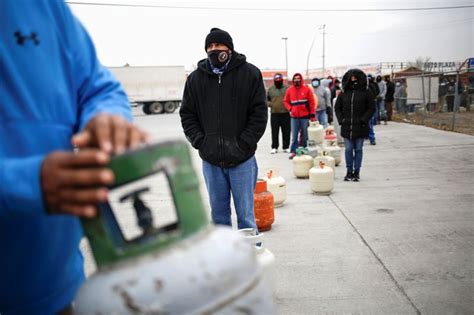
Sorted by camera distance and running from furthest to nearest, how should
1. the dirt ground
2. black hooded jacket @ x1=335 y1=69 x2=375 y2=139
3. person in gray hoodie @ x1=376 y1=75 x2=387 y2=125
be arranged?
person in gray hoodie @ x1=376 y1=75 x2=387 y2=125, the dirt ground, black hooded jacket @ x1=335 y1=69 x2=375 y2=139

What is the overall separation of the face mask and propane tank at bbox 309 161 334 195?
311cm

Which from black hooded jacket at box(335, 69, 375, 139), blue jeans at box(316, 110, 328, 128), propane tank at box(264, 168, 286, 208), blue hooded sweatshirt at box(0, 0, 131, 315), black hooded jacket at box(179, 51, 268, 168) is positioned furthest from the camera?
blue jeans at box(316, 110, 328, 128)

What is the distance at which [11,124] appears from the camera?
97cm

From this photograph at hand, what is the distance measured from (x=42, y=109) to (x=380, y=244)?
392cm

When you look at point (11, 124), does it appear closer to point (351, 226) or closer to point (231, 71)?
point (231, 71)

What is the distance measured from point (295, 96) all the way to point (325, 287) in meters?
6.37

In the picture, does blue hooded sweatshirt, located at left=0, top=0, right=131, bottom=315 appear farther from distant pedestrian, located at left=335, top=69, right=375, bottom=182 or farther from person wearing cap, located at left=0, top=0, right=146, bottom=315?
distant pedestrian, located at left=335, top=69, right=375, bottom=182

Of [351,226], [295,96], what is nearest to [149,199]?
[351,226]

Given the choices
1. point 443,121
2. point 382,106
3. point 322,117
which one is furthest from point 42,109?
point 443,121

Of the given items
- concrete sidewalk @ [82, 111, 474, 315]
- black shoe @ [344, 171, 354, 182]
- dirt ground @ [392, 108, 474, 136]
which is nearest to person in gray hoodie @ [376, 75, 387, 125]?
dirt ground @ [392, 108, 474, 136]

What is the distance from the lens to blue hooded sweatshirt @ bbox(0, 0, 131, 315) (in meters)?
0.98

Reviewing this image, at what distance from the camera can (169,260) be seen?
833 millimetres

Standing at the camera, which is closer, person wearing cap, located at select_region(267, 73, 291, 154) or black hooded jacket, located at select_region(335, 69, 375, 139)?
black hooded jacket, located at select_region(335, 69, 375, 139)

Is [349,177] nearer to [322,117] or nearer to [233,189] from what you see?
[233,189]
